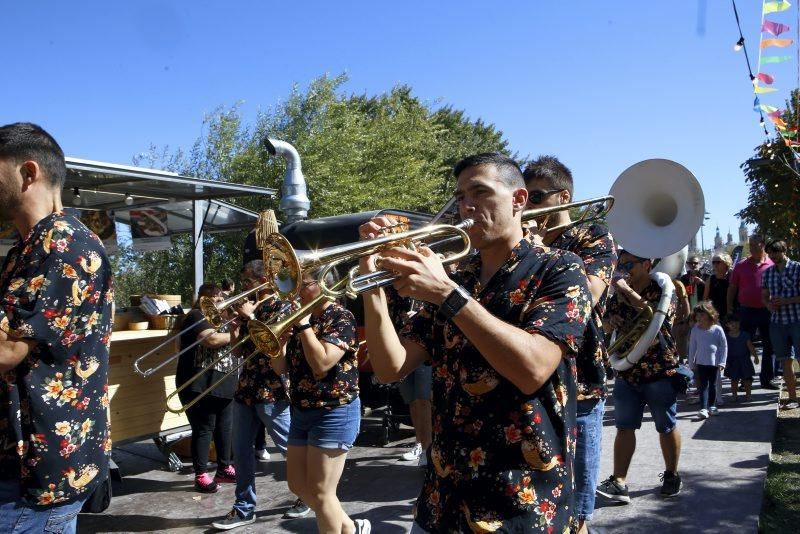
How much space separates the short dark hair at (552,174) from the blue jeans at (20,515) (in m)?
2.61

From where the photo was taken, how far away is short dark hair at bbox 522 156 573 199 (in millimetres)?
3607

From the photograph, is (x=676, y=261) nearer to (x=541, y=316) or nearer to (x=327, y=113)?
(x=541, y=316)

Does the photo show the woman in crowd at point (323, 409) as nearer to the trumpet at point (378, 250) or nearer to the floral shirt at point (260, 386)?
the floral shirt at point (260, 386)

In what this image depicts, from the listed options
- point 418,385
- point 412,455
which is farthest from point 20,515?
point 412,455

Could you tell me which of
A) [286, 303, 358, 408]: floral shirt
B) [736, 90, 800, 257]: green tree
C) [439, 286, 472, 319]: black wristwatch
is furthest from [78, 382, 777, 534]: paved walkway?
[736, 90, 800, 257]: green tree

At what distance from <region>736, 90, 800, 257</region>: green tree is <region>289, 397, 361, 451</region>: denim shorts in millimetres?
8636

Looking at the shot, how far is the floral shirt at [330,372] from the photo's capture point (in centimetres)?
419

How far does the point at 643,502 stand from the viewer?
5129 mm

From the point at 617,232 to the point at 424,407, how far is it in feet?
8.77

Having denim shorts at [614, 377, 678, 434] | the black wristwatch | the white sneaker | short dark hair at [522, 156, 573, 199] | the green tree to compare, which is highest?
the green tree

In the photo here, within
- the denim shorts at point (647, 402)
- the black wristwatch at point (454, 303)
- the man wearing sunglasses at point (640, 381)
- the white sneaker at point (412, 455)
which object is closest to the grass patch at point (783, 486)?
the man wearing sunglasses at point (640, 381)

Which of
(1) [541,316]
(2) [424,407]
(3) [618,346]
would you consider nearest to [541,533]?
(1) [541,316]

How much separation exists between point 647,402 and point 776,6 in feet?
18.7

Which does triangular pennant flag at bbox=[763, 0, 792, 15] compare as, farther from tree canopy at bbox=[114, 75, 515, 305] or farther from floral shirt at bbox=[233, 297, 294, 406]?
tree canopy at bbox=[114, 75, 515, 305]
